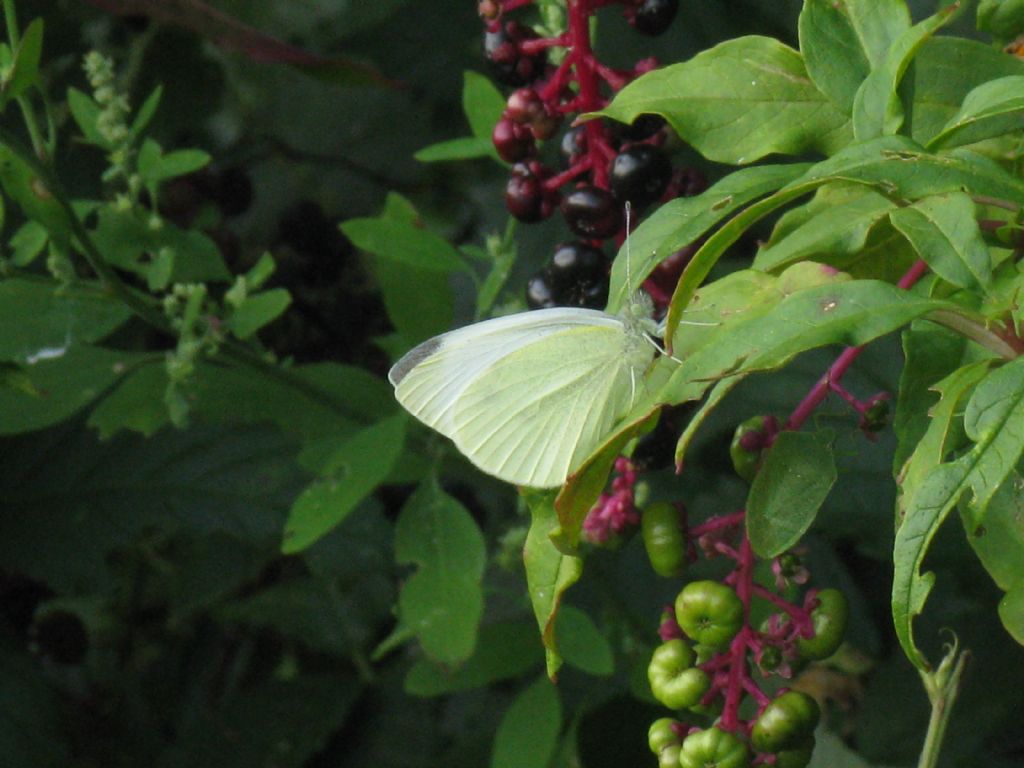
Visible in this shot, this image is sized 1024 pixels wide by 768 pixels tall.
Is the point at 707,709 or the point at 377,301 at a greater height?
the point at 707,709

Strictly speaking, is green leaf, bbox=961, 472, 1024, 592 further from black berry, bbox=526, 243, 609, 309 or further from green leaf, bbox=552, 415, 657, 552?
black berry, bbox=526, 243, 609, 309

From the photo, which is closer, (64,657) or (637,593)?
(637,593)

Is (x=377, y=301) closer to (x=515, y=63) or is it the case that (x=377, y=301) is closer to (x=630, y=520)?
(x=515, y=63)

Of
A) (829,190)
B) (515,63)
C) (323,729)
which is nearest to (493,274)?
(515,63)

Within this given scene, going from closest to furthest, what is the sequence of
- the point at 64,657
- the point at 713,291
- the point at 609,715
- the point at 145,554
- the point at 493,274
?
the point at 713,291, the point at 493,274, the point at 609,715, the point at 64,657, the point at 145,554

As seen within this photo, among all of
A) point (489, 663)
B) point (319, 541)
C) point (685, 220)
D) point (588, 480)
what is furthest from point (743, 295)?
point (319, 541)

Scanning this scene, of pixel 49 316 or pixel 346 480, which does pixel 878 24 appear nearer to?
pixel 346 480

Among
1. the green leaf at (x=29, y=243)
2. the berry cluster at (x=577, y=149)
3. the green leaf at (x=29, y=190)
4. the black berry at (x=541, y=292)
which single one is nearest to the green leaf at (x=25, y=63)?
the green leaf at (x=29, y=190)
